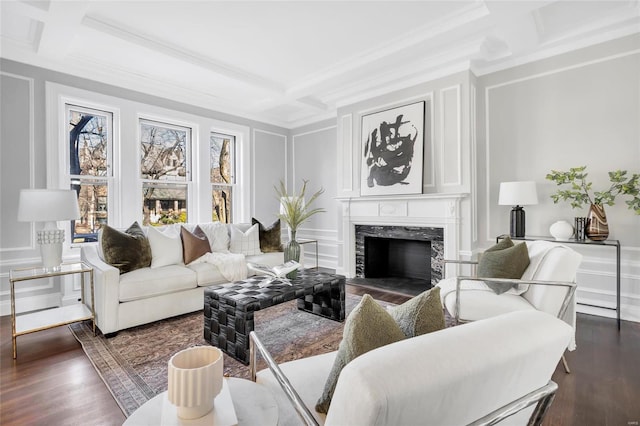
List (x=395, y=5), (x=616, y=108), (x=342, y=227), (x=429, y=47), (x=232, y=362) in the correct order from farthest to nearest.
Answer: (x=342, y=227), (x=429, y=47), (x=616, y=108), (x=395, y=5), (x=232, y=362)

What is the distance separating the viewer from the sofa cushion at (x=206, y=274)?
3.13 metres

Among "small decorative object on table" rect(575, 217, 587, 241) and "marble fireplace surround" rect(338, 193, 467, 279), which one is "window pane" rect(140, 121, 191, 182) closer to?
"marble fireplace surround" rect(338, 193, 467, 279)

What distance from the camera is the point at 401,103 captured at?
4.08 metres

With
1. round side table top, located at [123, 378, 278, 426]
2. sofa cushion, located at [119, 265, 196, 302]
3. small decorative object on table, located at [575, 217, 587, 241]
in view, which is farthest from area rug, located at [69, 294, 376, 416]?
small decorative object on table, located at [575, 217, 587, 241]

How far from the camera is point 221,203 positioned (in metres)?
5.08

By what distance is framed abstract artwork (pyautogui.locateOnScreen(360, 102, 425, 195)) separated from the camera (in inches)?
154

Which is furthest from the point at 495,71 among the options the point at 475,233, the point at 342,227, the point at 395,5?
the point at 342,227

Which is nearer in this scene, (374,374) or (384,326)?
(374,374)

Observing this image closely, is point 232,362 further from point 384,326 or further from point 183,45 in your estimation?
point 183,45

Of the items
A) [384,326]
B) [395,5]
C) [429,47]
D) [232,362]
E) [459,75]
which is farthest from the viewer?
[459,75]

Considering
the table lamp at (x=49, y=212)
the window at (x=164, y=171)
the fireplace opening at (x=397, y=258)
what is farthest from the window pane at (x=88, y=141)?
the fireplace opening at (x=397, y=258)

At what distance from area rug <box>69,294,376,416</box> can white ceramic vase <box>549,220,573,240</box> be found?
2268mm

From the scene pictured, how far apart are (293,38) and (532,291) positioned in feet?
10.2

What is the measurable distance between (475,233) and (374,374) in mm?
3603
